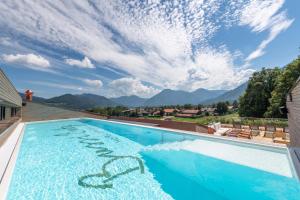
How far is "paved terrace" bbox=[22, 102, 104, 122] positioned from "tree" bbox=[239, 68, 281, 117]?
22904 mm

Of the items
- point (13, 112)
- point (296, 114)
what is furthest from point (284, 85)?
point (13, 112)

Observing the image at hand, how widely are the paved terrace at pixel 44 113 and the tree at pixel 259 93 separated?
22904mm

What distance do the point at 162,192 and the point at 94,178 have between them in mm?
1721

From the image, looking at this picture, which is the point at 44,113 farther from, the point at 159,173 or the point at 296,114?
the point at 296,114

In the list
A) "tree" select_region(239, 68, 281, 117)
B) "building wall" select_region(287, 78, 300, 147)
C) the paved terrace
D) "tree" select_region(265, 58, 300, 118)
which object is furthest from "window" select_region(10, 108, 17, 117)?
"tree" select_region(239, 68, 281, 117)

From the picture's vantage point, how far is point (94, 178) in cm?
407

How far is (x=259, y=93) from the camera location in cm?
2578

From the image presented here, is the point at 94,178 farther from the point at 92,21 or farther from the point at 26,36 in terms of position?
the point at 26,36

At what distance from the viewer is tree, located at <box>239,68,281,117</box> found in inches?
998

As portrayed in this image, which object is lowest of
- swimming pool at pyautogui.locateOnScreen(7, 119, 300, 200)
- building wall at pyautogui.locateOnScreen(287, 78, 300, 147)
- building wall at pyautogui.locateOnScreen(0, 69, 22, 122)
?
swimming pool at pyautogui.locateOnScreen(7, 119, 300, 200)

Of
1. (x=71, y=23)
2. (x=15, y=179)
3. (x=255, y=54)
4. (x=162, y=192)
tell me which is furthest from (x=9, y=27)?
(x=255, y=54)

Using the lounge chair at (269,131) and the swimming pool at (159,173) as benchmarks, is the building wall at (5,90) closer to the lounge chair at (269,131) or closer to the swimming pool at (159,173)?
the swimming pool at (159,173)

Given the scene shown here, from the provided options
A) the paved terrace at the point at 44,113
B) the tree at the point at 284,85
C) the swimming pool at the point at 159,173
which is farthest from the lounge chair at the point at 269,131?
the paved terrace at the point at 44,113

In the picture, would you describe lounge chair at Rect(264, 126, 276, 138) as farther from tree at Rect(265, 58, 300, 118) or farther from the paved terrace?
the paved terrace
